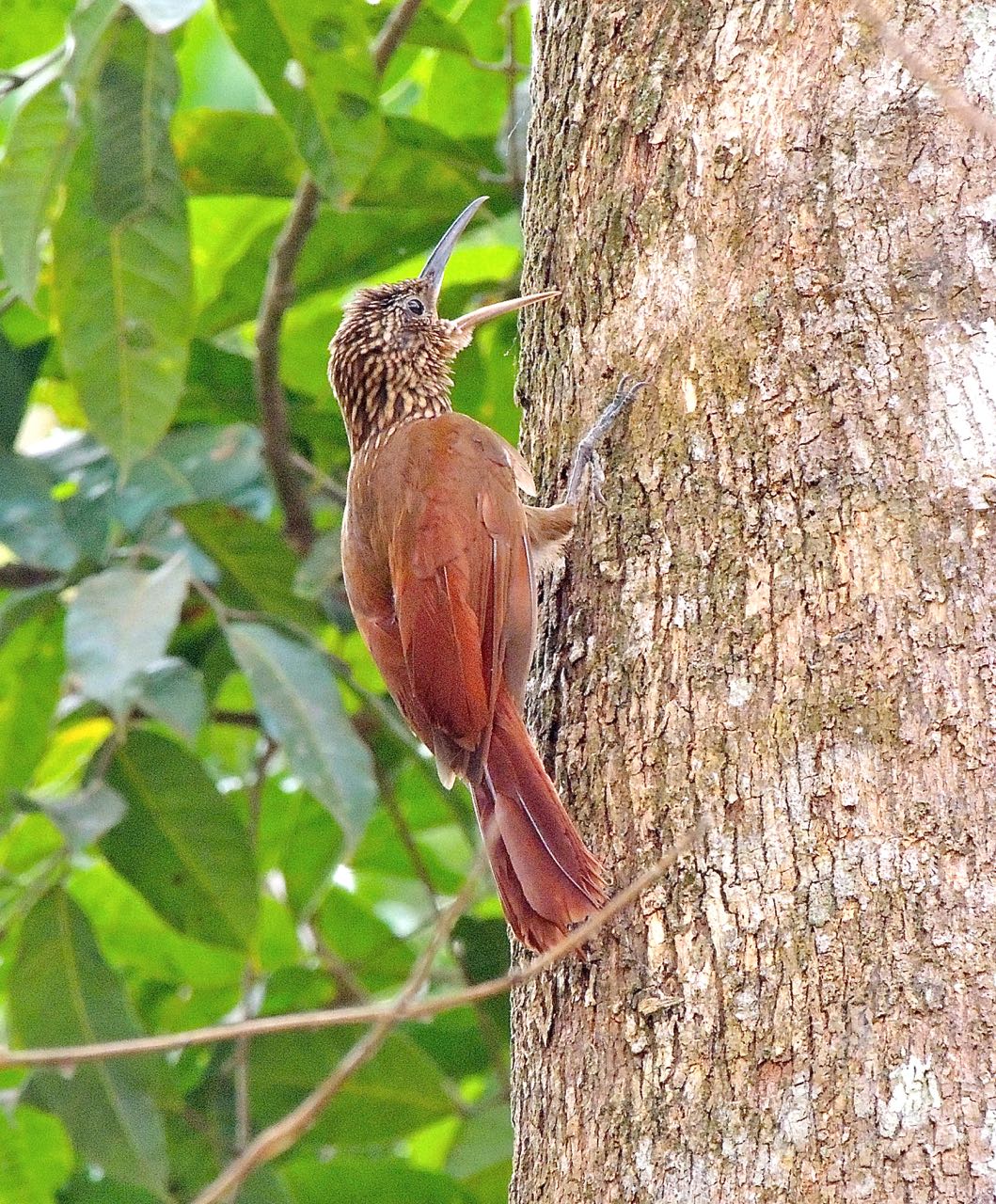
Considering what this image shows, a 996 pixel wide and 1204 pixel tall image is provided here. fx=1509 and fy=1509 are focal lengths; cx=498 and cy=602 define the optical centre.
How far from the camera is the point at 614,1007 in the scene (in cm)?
184

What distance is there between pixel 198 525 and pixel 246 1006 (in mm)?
1179

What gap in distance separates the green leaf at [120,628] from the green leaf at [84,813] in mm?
260

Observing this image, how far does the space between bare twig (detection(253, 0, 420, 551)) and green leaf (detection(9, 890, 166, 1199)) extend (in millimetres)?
1302

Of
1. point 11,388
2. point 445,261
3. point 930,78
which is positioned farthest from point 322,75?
point 930,78

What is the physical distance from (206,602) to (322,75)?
58.5 inches

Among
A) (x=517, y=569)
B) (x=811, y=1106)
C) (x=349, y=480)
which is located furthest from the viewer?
(x=349, y=480)

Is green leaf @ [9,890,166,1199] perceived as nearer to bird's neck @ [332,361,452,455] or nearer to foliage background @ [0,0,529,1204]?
foliage background @ [0,0,529,1204]

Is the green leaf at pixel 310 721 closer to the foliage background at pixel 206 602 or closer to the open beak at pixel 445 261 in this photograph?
the foliage background at pixel 206 602

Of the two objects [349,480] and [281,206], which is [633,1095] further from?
[281,206]

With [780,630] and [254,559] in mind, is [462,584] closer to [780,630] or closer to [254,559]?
[780,630]

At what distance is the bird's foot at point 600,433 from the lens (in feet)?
7.16

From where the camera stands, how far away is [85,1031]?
317 cm

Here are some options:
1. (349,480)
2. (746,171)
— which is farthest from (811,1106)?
(349,480)

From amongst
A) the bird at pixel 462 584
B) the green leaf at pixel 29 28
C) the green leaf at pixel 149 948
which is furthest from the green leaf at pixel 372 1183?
the green leaf at pixel 29 28
